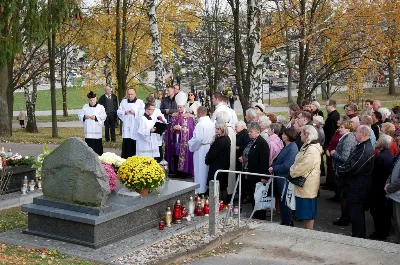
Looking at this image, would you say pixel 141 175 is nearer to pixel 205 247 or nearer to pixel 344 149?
pixel 205 247

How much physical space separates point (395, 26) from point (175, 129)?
10.9 m

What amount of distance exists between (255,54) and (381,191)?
736cm

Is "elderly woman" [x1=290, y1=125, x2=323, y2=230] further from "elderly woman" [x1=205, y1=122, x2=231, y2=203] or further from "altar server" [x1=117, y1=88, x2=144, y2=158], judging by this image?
"altar server" [x1=117, y1=88, x2=144, y2=158]

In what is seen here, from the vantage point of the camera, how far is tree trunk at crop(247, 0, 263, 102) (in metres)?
15.9

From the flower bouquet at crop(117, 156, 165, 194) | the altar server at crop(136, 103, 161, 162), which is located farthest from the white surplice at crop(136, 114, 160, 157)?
the flower bouquet at crop(117, 156, 165, 194)

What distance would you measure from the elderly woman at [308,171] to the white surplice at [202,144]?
320 centimetres

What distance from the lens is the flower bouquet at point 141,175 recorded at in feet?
29.8

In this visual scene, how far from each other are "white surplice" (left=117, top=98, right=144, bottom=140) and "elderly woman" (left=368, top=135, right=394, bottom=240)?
641 cm

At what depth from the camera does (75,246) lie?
26.6ft

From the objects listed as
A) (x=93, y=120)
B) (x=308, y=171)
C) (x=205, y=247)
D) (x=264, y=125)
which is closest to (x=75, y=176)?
(x=205, y=247)

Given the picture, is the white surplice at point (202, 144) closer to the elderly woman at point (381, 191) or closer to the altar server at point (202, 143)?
the altar server at point (202, 143)

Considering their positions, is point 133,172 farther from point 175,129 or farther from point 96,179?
point 175,129

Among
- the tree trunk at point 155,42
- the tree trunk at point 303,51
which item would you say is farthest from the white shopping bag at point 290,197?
the tree trunk at point 155,42

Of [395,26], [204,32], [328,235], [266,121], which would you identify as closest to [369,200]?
[328,235]
